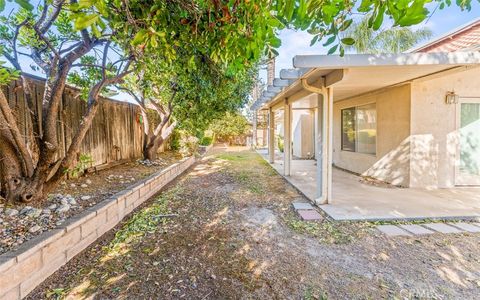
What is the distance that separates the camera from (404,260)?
9.77ft

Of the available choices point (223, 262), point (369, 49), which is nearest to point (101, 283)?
point (223, 262)

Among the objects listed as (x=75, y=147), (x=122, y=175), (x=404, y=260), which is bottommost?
(x=404, y=260)

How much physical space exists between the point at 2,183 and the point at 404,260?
18.2 ft

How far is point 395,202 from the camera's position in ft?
16.8

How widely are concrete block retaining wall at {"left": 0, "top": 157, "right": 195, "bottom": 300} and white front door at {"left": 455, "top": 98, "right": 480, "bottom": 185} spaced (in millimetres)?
7855

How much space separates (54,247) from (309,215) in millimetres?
3758

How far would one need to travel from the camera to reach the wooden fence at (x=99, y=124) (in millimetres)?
3910

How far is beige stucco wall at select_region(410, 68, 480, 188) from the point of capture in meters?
6.09

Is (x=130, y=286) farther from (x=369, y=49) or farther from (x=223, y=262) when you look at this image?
(x=369, y=49)

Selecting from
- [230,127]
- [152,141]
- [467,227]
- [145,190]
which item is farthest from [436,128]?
[230,127]

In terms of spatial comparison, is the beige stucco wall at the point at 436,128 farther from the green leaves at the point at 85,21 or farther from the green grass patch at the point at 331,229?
the green leaves at the point at 85,21

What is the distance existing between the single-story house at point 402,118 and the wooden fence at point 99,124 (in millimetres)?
4394

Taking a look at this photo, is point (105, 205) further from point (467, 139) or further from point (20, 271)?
point (467, 139)

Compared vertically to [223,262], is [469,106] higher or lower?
higher
